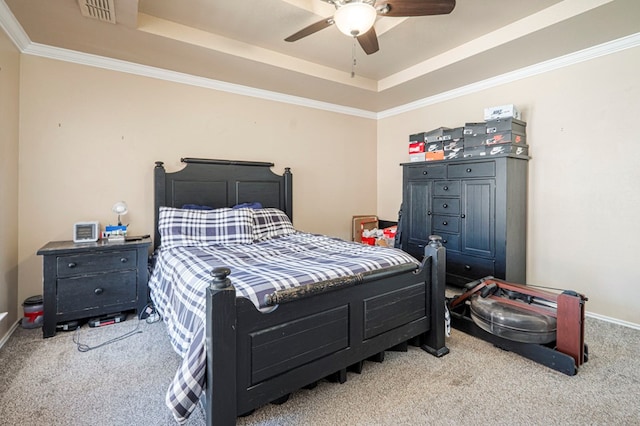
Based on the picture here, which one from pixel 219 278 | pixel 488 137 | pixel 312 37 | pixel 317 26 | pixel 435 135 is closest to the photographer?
pixel 219 278

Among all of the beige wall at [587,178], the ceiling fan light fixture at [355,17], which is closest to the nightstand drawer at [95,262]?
the ceiling fan light fixture at [355,17]

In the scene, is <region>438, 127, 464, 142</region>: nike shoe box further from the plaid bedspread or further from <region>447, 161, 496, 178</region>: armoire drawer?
the plaid bedspread

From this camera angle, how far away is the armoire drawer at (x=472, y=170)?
3084 mm

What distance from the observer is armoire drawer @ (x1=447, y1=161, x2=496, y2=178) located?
308 centimetres

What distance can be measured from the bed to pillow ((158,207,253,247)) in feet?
0.07

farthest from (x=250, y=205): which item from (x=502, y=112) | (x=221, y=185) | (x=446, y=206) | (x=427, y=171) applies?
(x=502, y=112)

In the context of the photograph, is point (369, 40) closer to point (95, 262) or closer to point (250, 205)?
point (250, 205)

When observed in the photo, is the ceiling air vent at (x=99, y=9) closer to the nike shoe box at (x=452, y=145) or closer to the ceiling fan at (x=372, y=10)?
the ceiling fan at (x=372, y=10)

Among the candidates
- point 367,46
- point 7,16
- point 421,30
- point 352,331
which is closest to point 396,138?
point 421,30

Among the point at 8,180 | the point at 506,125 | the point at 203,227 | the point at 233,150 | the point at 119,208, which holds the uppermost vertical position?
the point at 506,125

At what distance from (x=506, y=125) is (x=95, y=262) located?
13.0 ft

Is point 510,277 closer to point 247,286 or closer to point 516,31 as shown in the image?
point 516,31

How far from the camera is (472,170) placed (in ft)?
10.6

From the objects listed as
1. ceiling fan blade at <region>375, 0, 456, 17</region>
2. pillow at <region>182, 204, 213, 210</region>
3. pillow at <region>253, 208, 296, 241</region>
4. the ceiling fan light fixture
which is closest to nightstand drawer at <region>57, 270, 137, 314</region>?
pillow at <region>182, 204, 213, 210</region>
